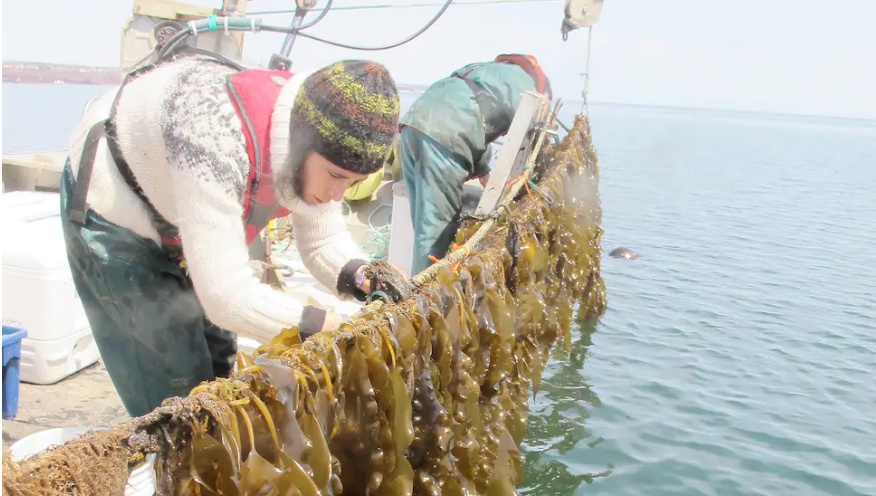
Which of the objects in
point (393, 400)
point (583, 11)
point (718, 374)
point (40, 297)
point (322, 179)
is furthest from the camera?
point (583, 11)

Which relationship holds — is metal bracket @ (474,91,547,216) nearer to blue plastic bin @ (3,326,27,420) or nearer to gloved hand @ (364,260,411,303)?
gloved hand @ (364,260,411,303)

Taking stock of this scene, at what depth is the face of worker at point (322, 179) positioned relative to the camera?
2.28 meters

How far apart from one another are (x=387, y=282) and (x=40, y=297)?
2501mm

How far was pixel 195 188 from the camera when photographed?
209cm

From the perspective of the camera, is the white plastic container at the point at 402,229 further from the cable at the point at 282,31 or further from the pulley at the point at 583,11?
the pulley at the point at 583,11

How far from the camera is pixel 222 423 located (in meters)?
1.60

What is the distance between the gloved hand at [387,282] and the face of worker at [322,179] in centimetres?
31

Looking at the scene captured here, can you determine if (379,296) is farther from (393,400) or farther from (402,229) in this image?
(402,229)

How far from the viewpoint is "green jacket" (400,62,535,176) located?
197 inches

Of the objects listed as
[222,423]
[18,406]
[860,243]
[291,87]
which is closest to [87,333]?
[18,406]

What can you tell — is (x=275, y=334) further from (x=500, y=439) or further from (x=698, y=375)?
(x=698, y=375)

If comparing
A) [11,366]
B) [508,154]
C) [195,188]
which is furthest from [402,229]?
[195,188]

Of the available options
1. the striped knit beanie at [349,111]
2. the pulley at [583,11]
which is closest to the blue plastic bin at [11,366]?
the striped knit beanie at [349,111]

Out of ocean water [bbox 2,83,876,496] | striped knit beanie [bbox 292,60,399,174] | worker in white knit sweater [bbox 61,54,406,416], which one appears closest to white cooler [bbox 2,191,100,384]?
ocean water [bbox 2,83,876,496]
